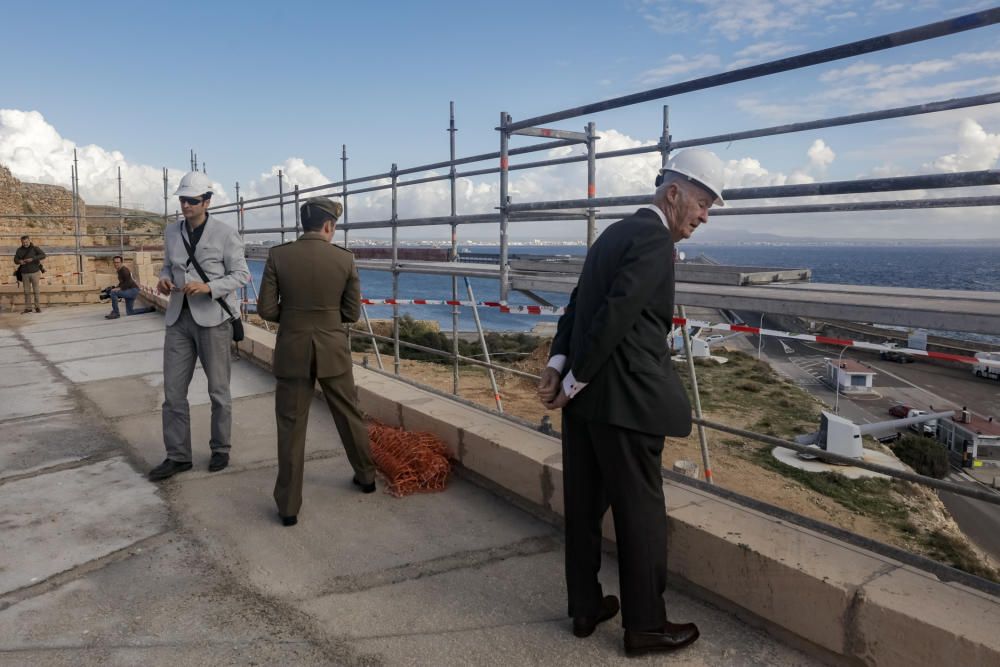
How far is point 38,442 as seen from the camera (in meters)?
5.09

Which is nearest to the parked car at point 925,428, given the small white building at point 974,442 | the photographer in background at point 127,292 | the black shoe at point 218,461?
the small white building at point 974,442

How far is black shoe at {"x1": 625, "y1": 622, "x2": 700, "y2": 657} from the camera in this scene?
2.41 meters

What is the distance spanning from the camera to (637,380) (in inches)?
92.5

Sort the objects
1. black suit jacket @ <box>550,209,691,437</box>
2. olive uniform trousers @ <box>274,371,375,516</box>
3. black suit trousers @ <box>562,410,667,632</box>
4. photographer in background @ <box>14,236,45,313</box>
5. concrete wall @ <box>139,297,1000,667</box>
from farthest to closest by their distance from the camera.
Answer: photographer in background @ <box>14,236,45,313</box>, olive uniform trousers @ <box>274,371,375,516</box>, black suit trousers @ <box>562,410,667,632</box>, black suit jacket @ <box>550,209,691,437</box>, concrete wall @ <box>139,297,1000,667</box>

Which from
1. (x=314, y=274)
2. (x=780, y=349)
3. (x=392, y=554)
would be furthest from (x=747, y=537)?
(x=780, y=349)

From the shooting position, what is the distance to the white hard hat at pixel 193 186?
14.0ft

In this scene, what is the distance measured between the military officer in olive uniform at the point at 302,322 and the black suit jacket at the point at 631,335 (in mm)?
1846

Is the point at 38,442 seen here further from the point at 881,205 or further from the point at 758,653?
the point at 881,205

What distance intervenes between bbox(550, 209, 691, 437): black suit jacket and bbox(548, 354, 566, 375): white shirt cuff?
0.12m

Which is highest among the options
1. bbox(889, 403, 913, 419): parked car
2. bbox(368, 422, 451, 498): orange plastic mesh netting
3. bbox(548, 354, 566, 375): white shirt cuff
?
bbox(548, 354, 566, 375): white shirt cuff

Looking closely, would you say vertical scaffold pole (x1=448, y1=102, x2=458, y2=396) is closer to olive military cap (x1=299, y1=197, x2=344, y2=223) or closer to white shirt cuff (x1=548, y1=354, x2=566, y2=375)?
olive military cap (x1=299, y1=197, x2=344, y2=223)

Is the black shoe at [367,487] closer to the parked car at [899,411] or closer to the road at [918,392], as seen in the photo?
the road at [918,392]

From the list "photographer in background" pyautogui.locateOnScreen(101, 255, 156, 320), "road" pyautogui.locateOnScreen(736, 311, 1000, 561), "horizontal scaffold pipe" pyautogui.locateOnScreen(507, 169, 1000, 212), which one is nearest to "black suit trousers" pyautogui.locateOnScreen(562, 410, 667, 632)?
"horizontal scaffold pipe" pyautogui.locateOnScreen(507, 169, 1000, 212)

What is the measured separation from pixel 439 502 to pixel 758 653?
1918mm
